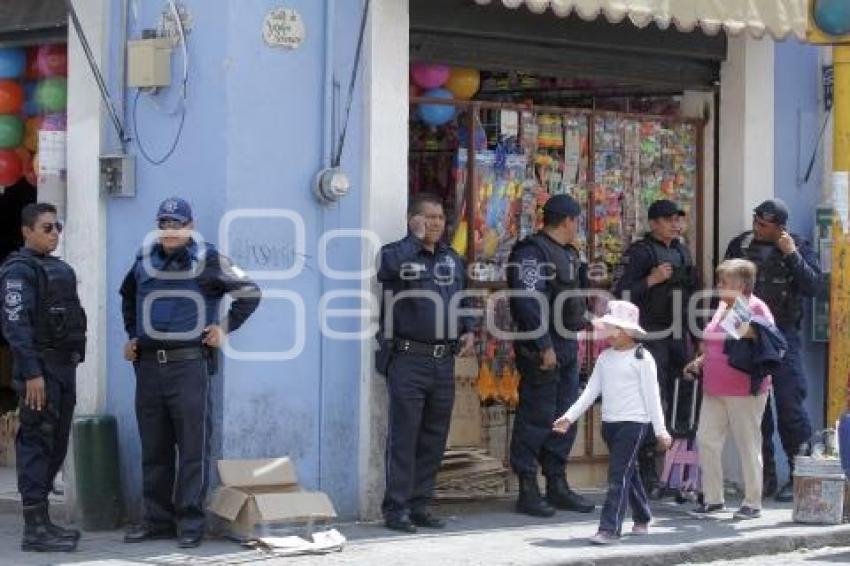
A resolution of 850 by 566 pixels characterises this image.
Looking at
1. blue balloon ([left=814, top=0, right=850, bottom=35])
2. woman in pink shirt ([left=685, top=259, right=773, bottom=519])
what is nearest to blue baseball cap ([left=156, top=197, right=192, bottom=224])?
woman in pink shirt ([left=685, top=259, right=773, bottom=519])

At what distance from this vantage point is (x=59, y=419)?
34.4ft

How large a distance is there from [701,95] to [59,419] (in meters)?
6.11

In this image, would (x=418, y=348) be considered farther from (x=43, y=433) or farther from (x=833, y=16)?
(x=833, y=16)

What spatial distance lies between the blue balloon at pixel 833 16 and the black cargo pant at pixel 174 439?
14.3ft

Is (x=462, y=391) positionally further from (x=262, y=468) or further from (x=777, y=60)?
(x=777, y=60)

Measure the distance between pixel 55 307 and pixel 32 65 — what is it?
263cm

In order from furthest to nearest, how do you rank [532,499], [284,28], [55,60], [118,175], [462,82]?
[462,82]
[532,499]
[55,60]
[118,175]
[284,28]

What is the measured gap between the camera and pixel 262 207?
11055 mm

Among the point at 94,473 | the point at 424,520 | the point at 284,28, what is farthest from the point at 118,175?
the point at 424,520

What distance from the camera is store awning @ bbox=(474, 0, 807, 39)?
11672 mm

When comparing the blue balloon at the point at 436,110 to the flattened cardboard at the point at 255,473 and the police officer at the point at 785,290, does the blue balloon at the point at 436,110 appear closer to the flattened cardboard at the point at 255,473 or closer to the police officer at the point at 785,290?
the police officer at the point at 785,290

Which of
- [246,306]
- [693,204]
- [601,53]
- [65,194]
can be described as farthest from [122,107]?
[693,204]

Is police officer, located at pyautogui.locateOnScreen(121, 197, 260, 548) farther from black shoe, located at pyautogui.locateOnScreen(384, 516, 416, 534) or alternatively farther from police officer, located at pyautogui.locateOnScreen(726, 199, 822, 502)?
police officer, located at pyautogui.locateOnScreen(726, 199, 822, 502)

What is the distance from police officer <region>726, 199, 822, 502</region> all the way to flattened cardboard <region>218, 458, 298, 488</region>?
13.7ft
